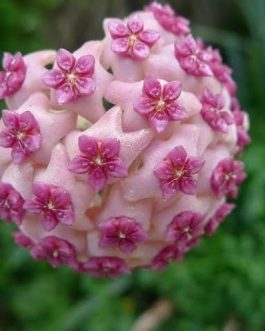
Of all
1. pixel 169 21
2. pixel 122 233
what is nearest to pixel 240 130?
pixel 169 21

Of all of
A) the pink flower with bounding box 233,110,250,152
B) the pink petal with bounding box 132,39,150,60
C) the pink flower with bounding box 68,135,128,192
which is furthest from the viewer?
the pink flower with bounding box 233,110,250,152

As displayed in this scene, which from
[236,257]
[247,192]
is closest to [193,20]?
[247,192]

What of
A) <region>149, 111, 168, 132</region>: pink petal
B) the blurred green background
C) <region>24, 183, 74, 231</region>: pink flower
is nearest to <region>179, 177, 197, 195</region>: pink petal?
<region>149, 111, 168, 132</region>: pink petal

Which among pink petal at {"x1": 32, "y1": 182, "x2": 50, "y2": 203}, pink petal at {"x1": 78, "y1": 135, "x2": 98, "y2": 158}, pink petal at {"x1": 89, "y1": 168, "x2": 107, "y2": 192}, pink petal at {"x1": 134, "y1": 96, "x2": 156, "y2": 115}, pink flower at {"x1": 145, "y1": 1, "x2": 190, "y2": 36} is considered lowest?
pink petal at {"x1": 32, "y1": 182, "x2": 50, "y2": 203}

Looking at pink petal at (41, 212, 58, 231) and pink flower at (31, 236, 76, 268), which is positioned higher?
pink petal at (41, 212, 58, 231)

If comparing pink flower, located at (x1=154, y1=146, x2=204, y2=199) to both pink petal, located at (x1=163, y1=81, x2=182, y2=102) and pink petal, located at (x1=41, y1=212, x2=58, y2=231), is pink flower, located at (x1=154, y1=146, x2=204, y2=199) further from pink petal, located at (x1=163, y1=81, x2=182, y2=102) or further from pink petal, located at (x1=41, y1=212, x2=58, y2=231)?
pink petal, located at (x1=41, y1=212, x2=58, y2=231)

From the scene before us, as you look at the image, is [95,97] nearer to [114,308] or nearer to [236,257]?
[236,257]

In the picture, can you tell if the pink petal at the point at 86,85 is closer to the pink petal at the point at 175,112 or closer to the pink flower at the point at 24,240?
the pink petal at the point at 175,112
